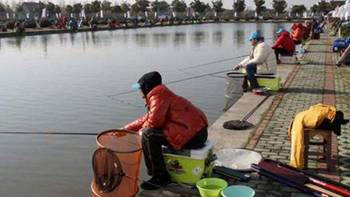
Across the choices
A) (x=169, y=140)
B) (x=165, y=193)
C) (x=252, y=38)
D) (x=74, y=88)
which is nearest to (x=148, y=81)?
(x=169, y=140)

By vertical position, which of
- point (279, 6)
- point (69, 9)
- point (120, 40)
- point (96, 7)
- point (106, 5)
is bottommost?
point (120, 40)

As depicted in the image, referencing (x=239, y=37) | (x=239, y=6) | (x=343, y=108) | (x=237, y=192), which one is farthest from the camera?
(x=239, y=6)

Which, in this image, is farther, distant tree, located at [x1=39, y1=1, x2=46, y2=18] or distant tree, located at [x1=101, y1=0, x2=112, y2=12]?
distant tree, located at [x1=101, y1=0, x2=112, y2=12]

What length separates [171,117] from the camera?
184 inches

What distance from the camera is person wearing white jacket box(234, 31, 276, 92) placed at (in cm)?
986

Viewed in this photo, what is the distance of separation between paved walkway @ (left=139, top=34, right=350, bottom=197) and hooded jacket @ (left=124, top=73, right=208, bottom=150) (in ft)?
1.91

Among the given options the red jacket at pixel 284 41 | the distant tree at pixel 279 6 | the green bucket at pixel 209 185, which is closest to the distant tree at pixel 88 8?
the distant tree at pixel 279 6

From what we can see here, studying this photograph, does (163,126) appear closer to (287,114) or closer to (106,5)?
(287,114)

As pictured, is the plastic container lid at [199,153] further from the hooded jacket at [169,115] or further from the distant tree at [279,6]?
the distant tree at [279,6]

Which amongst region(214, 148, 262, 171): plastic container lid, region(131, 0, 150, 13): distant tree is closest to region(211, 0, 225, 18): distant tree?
region(131, 0, 150, 13): distant tree

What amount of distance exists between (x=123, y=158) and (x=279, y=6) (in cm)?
11408

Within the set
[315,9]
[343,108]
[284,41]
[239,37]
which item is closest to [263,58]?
[343,108]

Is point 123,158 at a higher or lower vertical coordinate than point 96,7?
lower

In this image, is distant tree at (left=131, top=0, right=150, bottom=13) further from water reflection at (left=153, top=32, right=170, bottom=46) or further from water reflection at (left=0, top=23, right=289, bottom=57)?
water reflection at (left=153, top=32, right=170, bottom=46)
